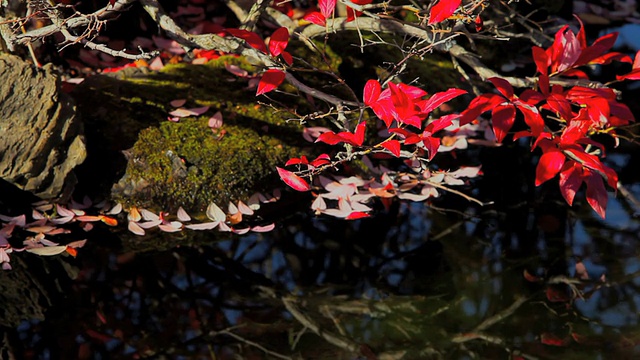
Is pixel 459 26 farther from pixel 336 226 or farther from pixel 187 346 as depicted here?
pixel 187 346

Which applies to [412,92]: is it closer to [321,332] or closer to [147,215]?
[321,332]

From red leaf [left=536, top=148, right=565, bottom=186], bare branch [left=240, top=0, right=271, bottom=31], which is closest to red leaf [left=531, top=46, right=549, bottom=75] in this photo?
red leaf [left=536, top=148, right=565, bottom=186]

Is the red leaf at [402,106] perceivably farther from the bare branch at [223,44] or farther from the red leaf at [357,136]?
the bare branch at [223,44]

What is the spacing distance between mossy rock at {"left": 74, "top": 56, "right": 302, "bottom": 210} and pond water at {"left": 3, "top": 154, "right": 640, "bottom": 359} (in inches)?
7.5

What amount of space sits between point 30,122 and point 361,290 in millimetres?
1355

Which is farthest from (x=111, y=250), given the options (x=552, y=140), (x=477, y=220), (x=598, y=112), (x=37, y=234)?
(x=598, y=112)

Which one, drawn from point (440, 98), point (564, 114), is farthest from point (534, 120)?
point (440, 98)

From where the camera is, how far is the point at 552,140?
2.66 metres

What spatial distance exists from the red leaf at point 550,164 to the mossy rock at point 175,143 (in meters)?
1.04

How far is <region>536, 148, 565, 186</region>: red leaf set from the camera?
8.56 ft

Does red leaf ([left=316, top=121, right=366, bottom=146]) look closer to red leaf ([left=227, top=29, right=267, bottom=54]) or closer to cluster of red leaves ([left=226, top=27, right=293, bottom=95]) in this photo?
cluster of red leaves ([left=226, top=27, right=293, bottom=95])

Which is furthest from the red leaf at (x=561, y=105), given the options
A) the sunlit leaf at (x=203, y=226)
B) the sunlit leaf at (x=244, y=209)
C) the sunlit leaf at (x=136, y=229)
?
the sunlit leaf at (x=136, y=229)

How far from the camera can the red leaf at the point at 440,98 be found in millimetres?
2311

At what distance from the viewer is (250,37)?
2.63 metres
